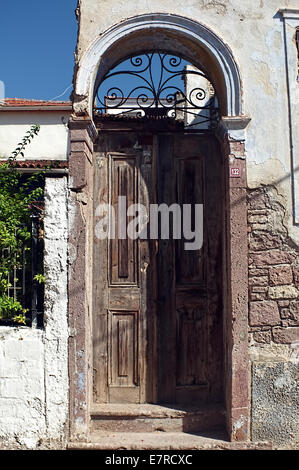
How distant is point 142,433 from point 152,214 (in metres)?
2.17

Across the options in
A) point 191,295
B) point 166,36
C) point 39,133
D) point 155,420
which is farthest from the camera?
point 39,133

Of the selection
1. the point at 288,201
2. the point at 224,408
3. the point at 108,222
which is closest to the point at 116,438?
the point at 224,408

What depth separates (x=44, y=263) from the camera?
3873mm

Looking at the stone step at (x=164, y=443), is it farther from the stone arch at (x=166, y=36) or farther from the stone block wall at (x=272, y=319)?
the stone arch at (x=166, y=36)

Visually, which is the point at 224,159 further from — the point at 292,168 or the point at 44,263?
the point at 44,263

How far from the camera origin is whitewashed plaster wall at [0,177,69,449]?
3.77m

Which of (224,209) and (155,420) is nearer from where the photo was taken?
(155,420)

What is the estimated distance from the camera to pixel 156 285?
4.30 m

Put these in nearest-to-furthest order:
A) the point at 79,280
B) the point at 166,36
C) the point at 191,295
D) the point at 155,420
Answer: the point at 79,280, the point at 155,420, the point at 166,36, the point at 191,295

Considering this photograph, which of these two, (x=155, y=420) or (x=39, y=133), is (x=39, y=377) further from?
(x=39, y=133)

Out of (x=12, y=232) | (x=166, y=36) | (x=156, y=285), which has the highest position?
(x=166, y=36)

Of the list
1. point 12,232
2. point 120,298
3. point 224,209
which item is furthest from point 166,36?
point 120,298

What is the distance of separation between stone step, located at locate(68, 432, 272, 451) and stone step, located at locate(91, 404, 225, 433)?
10cm

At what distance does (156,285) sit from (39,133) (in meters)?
11.8
